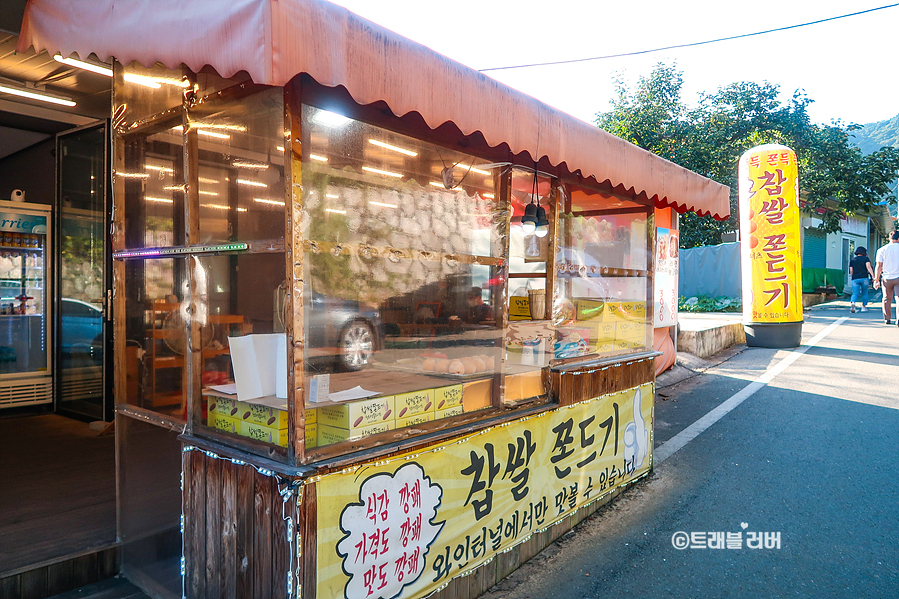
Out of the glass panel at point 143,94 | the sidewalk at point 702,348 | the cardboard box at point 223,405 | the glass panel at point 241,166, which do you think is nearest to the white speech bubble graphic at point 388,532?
the cardboard box at point 223,405

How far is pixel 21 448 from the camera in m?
4.88

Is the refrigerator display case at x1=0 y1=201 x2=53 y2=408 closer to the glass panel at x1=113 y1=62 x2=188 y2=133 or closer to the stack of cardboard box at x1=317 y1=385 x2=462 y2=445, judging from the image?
the glass panel at x1=113 y1=62 x2=188 y2=133

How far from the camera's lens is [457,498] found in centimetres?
294

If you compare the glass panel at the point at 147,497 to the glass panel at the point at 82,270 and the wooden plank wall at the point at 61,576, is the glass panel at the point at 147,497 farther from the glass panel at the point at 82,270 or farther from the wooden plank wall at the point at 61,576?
the glass panel at the point at 82,270

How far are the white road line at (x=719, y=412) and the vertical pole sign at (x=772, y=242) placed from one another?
0.70 meters

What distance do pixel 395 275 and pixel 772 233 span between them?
973 centimetres

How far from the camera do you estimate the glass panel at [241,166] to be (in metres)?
2.36

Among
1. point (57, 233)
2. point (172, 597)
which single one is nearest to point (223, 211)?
point (172, 597)

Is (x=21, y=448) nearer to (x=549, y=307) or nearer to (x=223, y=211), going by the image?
(x=223, y=211)

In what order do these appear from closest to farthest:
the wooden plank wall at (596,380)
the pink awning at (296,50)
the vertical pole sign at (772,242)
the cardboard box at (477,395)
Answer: the pink awning at (296,50) < the cardboard box at (477,395) < the wooden plank wall at (596,380) < the vertical pole sign at (772,242)

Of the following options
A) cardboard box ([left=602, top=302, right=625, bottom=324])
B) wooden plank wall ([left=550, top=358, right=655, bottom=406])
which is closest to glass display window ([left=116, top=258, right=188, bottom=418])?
wooden plank wall ([left=550, top=358, right=655, bottom=406])

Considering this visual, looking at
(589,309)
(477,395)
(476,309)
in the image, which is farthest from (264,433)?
(589,309)

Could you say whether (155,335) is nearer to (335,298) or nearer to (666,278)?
(335,298)

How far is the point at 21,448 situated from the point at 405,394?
4.18m
